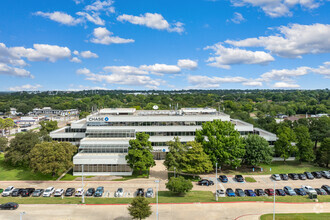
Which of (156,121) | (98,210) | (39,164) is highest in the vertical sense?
(156,121)

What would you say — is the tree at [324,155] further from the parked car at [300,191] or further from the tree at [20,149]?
the tree at [20,149]

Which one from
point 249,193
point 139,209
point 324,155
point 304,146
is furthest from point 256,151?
point 139,209

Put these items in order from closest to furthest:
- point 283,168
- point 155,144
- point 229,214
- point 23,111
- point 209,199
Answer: point 229,214 < point 209,199 < point 283,168 < point 155,144 < point 23,111

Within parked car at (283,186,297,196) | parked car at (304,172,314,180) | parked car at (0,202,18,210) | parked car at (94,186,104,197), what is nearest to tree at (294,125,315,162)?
parked car at (304,172,314,180)

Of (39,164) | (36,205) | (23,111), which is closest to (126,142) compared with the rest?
(39,164)

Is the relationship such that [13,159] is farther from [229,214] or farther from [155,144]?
[229,214]

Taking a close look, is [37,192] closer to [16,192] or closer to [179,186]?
[16,192]

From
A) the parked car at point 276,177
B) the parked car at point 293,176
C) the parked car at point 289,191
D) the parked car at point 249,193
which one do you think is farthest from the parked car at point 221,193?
the parked car at point 293,176

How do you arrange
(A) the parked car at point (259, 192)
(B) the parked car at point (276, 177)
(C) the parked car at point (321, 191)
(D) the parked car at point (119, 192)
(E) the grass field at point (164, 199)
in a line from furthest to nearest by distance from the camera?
(B) the parked car at point (276, 177)
(C) the parked car at point (321, 191)
(A) the parked car at point (259, 192)
(D) the parked car at point (119, 192)
(E) the grass field at point (164, 199)
